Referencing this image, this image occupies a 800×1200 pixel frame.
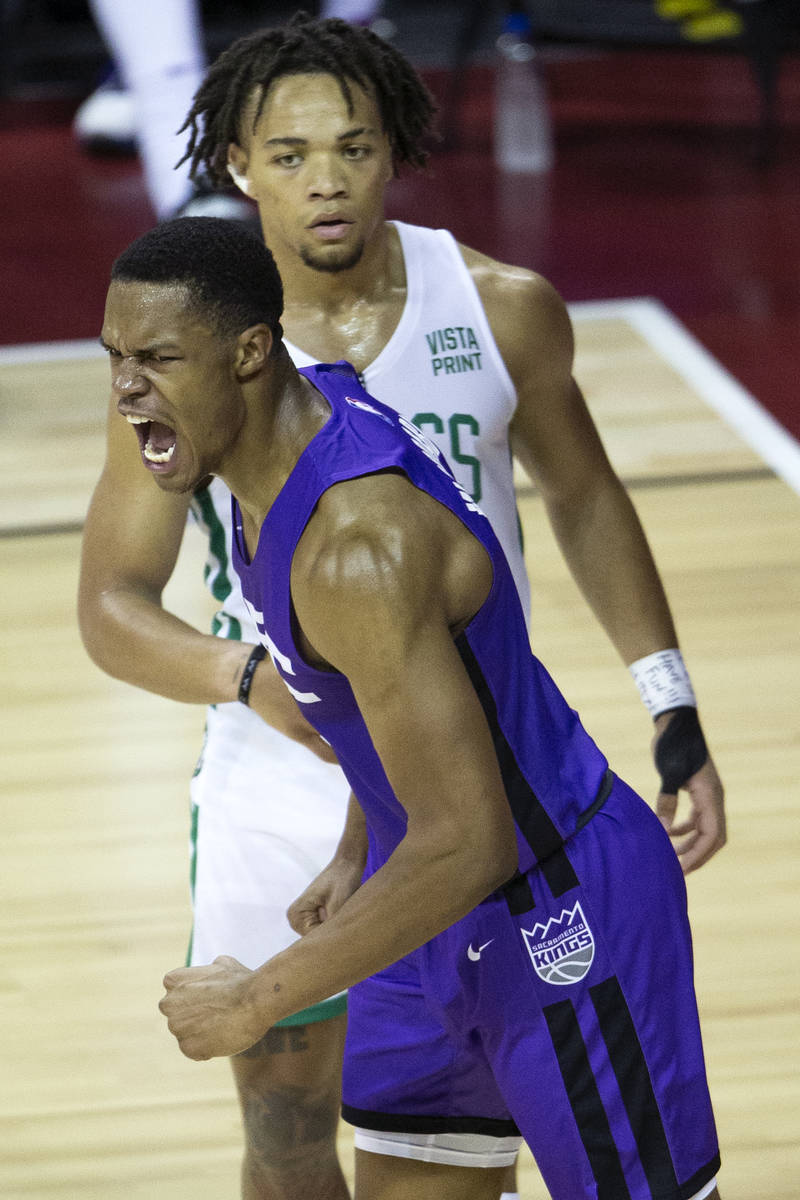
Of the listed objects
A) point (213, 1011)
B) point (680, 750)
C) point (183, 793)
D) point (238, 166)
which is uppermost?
point (238, 166)

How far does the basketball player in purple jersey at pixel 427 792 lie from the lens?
1.53 meters

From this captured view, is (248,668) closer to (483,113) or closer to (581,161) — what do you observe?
(581,161)

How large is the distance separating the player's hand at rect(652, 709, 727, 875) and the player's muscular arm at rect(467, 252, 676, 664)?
123mm

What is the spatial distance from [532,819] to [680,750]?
1.97 ft

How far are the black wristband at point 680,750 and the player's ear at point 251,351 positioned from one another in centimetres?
93

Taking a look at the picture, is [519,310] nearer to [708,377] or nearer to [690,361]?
[708,377]

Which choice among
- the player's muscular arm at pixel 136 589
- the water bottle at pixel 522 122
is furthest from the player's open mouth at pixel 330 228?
the water bottle at pixel 522 122

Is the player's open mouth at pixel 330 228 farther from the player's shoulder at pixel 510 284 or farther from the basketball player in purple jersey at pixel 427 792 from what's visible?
the basketball player in purple jersey at pixel 427 792

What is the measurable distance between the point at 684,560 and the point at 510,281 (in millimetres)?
2527

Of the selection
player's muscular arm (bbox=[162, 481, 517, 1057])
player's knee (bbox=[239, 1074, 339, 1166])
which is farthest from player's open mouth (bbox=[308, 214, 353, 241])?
player's knee (bbox=[239, 1074, 339, 1166])

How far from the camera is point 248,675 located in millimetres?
2109

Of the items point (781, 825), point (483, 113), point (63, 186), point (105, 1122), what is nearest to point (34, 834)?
point (105, 1122)

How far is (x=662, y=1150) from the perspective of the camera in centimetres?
178

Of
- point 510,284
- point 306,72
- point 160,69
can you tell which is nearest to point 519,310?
point 510,284
